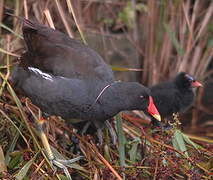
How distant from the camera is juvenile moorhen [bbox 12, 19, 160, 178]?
8.62 feet

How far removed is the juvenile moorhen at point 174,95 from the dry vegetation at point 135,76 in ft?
1.10

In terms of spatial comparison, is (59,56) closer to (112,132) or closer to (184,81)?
(112,132)

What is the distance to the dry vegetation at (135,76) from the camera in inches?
101

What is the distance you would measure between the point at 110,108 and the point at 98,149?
0.32m

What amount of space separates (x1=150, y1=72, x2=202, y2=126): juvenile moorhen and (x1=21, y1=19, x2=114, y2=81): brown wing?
113 cm

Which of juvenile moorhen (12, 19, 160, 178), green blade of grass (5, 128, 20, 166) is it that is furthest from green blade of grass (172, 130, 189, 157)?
green blade of grass (5, 128, 20, 166)

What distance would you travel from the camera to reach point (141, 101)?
2764 mm

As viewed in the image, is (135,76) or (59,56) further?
(135,76)

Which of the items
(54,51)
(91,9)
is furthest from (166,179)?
(91,9)

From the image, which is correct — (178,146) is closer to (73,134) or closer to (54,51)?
(73,134)

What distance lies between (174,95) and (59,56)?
1.48 metres

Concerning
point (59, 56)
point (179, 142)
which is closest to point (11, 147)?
point (59, 56)

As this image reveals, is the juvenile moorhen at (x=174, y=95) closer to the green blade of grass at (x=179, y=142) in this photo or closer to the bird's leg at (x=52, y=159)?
the green blade of grass at (x=179, y=142)

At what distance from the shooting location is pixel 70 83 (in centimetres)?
264
